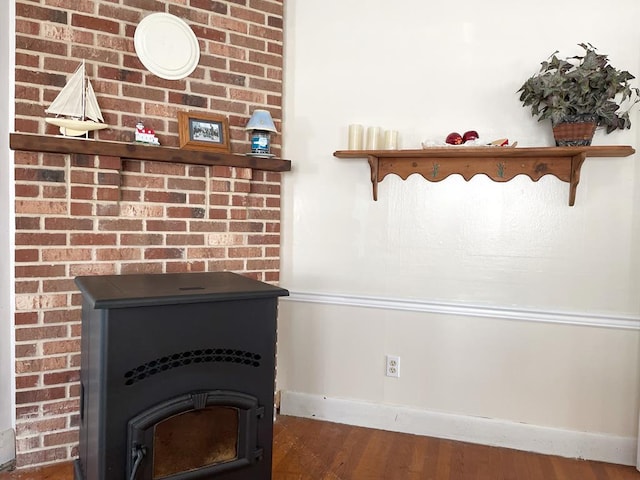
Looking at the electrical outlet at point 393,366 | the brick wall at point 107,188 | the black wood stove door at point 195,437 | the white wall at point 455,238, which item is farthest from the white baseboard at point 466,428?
the black wood stove door at point 195,437

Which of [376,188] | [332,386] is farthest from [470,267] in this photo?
[332,386]

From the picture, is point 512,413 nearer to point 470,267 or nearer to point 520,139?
point 470,267

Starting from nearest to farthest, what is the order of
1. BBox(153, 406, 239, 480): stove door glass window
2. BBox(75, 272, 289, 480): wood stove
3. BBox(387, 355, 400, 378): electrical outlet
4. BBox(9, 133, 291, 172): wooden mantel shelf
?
BBox(75, 272, 289, 480): wood stove < BBox(153, 406, 239, 480): stove door glass window < BBox(9, 133, 291, 172): wooden mantel shelf < BBox(387, 355, 400, 378): electrical outlet

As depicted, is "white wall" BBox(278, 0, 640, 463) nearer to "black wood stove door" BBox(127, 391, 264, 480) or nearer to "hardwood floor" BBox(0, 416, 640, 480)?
"hardwood floor" BBox(0, 416, 640, 480)

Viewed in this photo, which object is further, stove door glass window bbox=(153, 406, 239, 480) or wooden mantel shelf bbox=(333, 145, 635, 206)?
wooden mantel shelf bbox=(333, 145, 635, 206)

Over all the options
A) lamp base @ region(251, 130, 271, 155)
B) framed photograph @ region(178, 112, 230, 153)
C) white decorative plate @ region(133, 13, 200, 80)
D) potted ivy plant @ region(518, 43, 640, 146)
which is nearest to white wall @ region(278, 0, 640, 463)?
potted ivy plant @ region(518, 43, 640, 146)

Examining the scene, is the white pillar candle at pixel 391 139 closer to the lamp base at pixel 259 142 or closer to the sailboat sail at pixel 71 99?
the lamp base at pixel 259 142

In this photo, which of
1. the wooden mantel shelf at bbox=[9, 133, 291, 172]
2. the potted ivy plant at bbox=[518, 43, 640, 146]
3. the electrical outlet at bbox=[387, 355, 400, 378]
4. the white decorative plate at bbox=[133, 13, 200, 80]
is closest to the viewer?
the wooden mantel shelf at bbox=[9, 133, 291, 172]

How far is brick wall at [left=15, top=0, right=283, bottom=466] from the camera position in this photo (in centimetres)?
194

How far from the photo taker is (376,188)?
2.47m

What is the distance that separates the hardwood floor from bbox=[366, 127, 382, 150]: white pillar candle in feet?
4.63

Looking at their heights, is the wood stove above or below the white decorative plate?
below

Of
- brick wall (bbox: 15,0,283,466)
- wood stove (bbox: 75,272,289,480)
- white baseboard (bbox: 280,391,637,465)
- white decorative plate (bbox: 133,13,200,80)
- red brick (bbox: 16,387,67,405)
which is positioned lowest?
white baseboard (bbox: 280,391,637,465)

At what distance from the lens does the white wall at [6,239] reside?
192 centimetres
